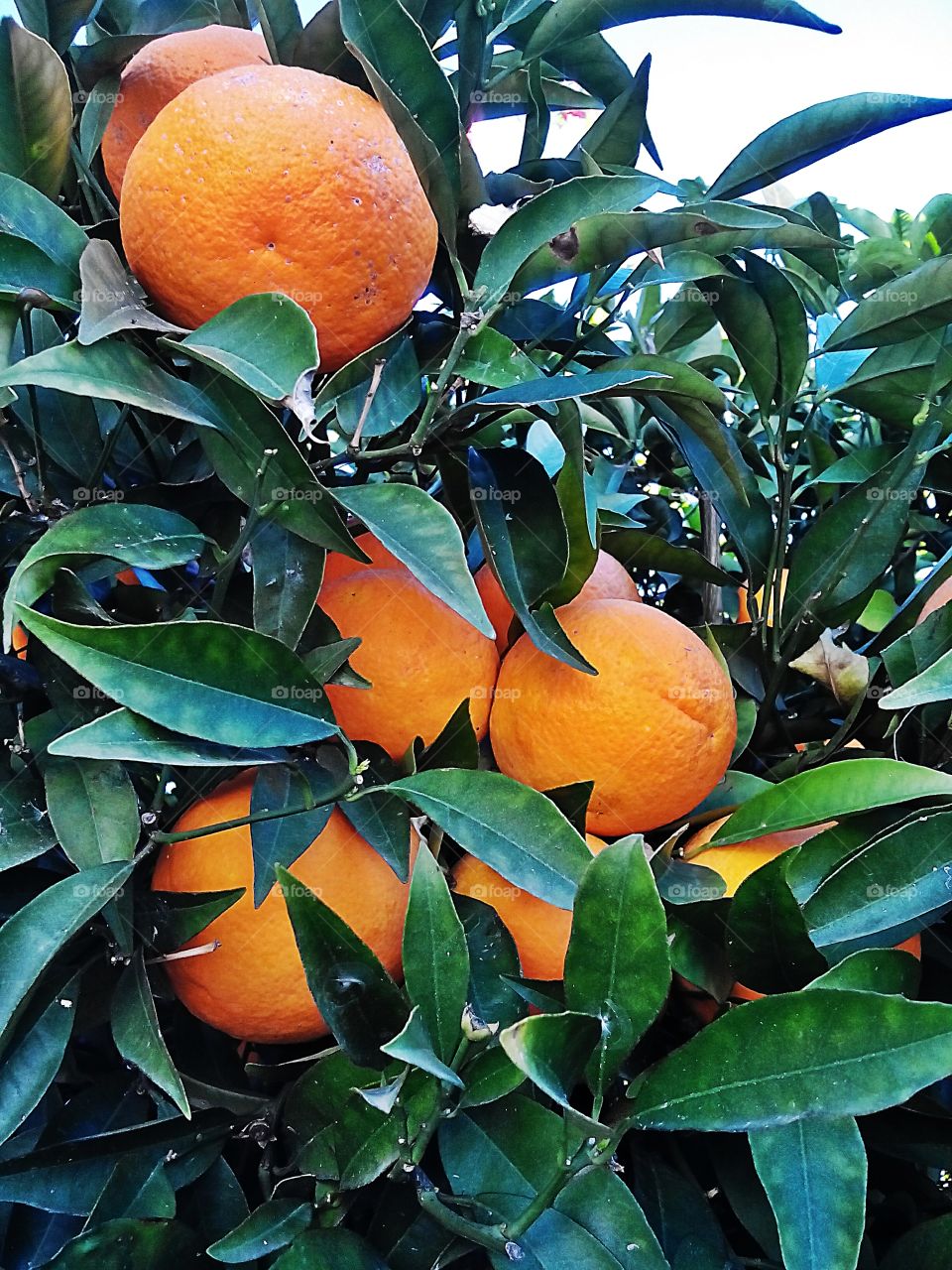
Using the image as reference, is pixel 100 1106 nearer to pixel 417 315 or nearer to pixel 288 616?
pixel 288 616

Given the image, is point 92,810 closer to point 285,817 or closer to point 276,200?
point 285,817

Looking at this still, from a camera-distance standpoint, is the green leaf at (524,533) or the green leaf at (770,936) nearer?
the green leaf at (770,936)

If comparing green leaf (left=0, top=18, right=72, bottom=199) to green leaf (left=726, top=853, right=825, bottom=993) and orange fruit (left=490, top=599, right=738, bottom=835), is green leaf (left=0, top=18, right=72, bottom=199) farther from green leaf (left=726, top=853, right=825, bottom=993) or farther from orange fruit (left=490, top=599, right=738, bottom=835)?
green leaf (left=726, top=853, right=825, bottom=993)

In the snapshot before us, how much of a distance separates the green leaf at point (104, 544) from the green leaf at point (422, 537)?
0.11 meters

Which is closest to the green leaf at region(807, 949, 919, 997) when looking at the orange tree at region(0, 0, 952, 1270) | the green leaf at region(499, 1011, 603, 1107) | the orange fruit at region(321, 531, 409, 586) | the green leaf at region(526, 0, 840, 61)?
the orange tree at region(0, 0, 952, 1270)

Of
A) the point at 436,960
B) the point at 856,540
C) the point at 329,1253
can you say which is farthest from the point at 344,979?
the point at 856,540

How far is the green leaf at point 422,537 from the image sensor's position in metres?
0.57

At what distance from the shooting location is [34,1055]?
0.61 meters

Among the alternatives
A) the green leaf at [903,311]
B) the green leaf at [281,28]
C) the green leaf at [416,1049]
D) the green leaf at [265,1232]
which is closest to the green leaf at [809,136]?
the green leaf at [903,311]

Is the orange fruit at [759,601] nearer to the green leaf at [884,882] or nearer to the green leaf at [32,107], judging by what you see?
the green leaf at [884,882]

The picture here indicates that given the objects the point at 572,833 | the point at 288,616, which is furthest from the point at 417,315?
the point at 572,833

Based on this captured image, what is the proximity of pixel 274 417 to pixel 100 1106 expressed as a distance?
0.47 metres

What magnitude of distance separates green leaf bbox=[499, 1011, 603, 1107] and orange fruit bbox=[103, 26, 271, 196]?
2.00 feet

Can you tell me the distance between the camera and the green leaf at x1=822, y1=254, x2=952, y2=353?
32.5 inches
